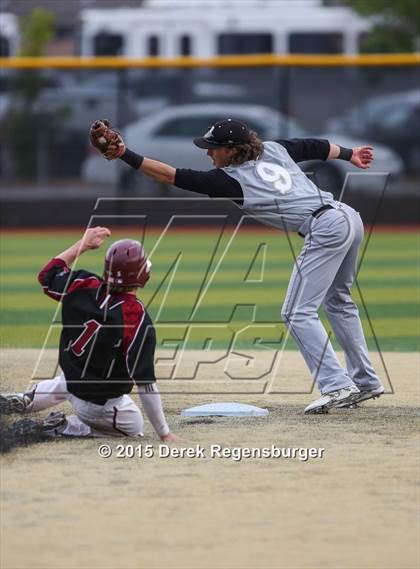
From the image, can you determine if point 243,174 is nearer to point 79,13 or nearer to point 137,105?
point 137,105

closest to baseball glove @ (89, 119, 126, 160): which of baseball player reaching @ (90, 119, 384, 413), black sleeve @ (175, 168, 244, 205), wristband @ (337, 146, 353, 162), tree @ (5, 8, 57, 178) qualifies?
baseball player reaching @ (90, 119, 384, 413)

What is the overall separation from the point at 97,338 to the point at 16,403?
2.94 ft

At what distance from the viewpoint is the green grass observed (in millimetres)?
11203

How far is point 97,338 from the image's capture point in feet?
20.4

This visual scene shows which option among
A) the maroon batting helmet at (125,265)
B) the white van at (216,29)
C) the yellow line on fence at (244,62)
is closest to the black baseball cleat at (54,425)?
the maroon batting helmet at (125,265)

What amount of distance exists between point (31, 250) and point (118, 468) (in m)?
12.3

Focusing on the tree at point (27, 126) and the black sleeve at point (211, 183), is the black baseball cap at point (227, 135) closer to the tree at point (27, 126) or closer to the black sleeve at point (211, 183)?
the black sleeve at point (211, 183)

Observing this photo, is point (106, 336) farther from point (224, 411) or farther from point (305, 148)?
point (305, 148)

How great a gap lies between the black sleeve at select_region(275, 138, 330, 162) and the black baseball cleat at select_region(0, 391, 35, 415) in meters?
2.11

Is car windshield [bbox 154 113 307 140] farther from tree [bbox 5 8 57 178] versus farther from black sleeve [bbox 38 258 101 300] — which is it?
black sleeve [bbox 38 258 101 300]

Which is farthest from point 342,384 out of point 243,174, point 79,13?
point 79,13

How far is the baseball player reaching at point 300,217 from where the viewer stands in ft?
22.6

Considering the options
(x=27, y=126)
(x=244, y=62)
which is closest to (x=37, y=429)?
(x=244, y=62)

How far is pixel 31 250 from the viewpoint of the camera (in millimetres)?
17812
